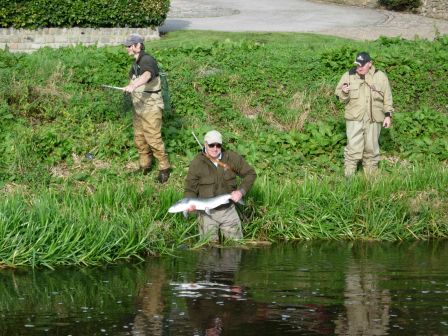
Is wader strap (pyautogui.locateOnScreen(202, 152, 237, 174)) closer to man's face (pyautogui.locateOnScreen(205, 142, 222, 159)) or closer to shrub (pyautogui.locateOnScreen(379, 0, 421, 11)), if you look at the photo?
man's face (pyautogui.locateOnScreen(205, 142, 222, 159))

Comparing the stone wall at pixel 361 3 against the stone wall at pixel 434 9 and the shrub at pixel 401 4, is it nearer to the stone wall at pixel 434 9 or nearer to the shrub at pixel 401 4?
the shrub at pixel 401 4

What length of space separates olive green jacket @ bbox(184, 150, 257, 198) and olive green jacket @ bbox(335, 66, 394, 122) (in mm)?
2801

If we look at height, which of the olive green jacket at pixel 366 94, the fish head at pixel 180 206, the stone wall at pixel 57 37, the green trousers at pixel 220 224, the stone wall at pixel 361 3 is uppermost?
Answer: the stone wall at pixel 361 3

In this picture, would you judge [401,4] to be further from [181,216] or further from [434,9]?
[181,216]

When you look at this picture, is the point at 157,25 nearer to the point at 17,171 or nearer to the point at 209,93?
the point at 209,93

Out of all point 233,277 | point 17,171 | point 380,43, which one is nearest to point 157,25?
point 380,43

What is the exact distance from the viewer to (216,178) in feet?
45.0

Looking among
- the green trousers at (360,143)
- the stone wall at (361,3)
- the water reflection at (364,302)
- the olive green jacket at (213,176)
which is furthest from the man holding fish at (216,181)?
the stone wall at (361,3)

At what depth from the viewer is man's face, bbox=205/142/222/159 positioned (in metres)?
13.6

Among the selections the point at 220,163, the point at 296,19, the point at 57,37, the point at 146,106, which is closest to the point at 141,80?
the point at 146,106

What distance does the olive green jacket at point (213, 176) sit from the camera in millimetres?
13719

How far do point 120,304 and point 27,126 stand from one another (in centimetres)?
671

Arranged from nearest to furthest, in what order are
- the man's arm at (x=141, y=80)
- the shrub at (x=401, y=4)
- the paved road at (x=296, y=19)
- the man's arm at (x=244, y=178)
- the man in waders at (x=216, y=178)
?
the man's arm at (x=244, y=178) < the man in waders at (x=216, y=178) < the man's arm at (x=141, y=80) < the paved road at (x=296, y=19) < the shrub at (x=401, y=4)

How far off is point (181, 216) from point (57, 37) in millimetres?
10081
